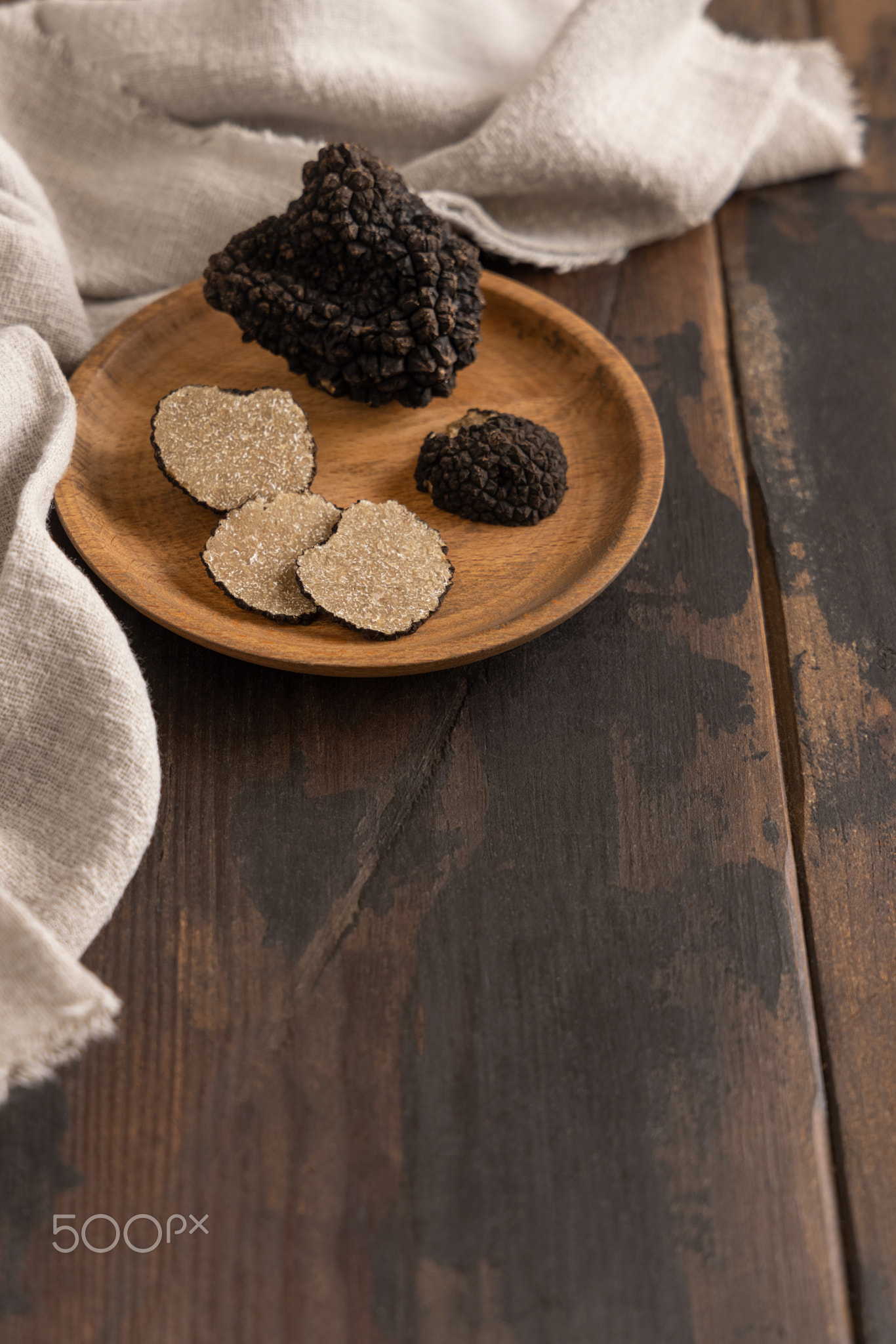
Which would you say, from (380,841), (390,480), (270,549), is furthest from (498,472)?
(380,841)

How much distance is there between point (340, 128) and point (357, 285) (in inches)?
20.4

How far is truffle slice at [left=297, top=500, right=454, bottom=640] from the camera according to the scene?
1.08 meters

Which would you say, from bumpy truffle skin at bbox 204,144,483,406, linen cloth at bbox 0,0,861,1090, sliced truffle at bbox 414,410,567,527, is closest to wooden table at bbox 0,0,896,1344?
sliced truffle at bbox 414,410,567,527

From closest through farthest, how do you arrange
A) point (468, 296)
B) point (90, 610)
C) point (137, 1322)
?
point (137, 1322), point (90, 610), point (468, 296)

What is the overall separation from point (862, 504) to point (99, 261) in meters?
1.16

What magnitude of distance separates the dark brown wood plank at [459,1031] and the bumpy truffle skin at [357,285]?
40 cm

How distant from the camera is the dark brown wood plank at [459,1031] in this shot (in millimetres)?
851

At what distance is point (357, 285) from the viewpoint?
126 centimetres

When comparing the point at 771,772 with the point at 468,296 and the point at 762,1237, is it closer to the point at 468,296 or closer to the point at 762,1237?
the point at 762,1237

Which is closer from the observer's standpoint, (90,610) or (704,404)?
(90,610)

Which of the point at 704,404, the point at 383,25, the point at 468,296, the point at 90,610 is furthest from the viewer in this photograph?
the point at 383,25

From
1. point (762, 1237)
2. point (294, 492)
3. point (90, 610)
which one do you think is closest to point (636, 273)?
point (294, 492)

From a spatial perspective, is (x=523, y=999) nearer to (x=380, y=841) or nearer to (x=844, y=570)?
(x=380, y=841)

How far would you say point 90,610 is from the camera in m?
1.05
